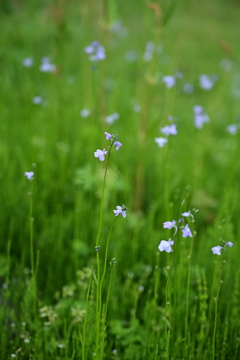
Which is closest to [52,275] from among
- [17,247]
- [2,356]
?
[17,247]

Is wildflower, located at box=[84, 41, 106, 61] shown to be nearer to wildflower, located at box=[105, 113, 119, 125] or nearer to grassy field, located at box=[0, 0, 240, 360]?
grassy field, located at box=[0, 0, 240, 360]

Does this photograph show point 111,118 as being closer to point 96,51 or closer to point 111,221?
point 96,51

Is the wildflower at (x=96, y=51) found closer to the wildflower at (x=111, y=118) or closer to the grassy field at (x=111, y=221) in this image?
the grassy field at (x=111, y=221)

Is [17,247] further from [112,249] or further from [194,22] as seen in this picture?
[194,22]

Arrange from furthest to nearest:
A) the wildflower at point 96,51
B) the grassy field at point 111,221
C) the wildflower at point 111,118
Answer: the wildflower at point 111,118, the wildflower at point 96,51, the grassy field at point 111,221

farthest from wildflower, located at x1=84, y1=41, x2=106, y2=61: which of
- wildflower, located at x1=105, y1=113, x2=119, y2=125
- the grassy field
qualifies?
wildflower, located at x1=105, y1=113, x2=119, y2=125

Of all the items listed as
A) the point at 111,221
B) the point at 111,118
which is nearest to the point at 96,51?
the point at 111,118

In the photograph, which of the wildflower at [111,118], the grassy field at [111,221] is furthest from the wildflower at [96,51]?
the wildflower at [111,118]

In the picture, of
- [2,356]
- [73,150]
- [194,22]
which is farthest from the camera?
[194,22]
